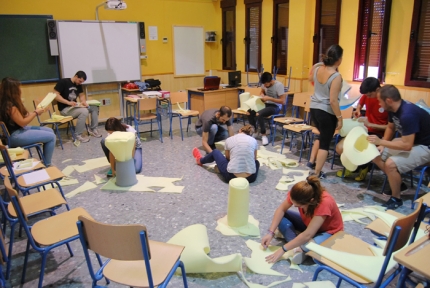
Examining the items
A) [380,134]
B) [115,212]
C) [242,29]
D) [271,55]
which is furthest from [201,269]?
[242,29]

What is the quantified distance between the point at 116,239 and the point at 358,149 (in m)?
2.75

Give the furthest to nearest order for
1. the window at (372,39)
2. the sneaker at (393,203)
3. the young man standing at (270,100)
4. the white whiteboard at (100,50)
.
→ the white whiteboard at (100,50) → the young man standing at (270,100) → the window at (372,39) → the sneaker at (393,203)

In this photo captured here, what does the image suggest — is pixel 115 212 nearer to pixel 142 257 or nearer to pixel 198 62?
pixel 142 257

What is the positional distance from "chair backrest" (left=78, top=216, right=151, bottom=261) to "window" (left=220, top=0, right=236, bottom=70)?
691 cm

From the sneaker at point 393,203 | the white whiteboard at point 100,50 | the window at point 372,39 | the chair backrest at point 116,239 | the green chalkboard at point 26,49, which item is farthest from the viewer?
the white whiteboard at point 100,50

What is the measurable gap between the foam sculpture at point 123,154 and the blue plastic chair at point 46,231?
4.01ft

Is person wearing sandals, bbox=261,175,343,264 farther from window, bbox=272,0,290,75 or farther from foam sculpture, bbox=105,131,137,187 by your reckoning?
window, bbox=272,0,290,75

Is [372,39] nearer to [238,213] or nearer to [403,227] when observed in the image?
[238,213]

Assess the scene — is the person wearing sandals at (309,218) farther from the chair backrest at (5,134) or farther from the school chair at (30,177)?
the chair backrest at (5,134)

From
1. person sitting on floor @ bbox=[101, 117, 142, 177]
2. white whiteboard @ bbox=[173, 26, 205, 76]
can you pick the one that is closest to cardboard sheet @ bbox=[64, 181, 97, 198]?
person sitting on floor @ bbox=[101, 117, 142, 177]

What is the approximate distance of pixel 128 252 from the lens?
1584mm

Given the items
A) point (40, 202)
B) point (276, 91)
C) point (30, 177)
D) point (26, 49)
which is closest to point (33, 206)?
point (40, 202)

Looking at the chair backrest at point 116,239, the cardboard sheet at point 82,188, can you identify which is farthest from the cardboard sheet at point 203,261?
the cardboard sheet at point 82,188

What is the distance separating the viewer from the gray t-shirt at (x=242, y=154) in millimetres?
3660
